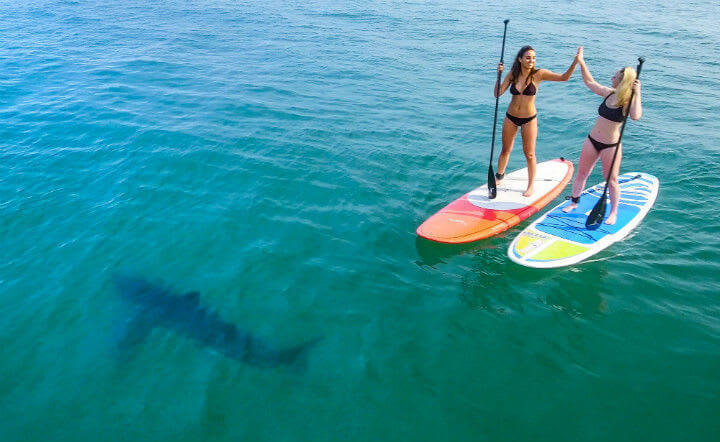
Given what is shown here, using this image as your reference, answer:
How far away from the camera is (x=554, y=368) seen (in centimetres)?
624

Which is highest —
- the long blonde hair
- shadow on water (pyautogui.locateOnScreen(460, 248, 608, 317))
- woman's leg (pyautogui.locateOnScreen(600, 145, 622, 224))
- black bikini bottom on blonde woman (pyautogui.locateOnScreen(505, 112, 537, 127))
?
the long blonde hair

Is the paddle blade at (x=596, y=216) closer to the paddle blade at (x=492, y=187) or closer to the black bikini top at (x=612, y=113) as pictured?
the black bikini top at (x=612, y=113)

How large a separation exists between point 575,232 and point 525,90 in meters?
2.76

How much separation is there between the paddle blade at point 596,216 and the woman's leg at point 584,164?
2.25 feet

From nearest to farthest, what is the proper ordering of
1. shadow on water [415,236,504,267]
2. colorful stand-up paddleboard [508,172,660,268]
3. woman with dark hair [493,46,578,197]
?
1. woman with dark hair [493,46,578,197]
2. colorful stand-up paddleboard [508,172,660,268]
3. shadow on water [415,236,504,267]

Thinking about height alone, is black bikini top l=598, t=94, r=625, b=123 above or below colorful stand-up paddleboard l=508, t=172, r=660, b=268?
above

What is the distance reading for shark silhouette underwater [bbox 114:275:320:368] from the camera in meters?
6.68

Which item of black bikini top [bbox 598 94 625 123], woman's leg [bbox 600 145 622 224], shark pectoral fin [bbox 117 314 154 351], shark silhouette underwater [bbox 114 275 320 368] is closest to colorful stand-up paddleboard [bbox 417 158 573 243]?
woman's leg [bbox 600 145 622 224]

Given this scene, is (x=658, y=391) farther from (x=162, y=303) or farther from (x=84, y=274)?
(x=84, y=274)

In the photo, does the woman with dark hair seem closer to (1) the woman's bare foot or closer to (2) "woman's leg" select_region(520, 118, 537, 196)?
(2) "woman's leg" select_region(520, 118, 537, 196)

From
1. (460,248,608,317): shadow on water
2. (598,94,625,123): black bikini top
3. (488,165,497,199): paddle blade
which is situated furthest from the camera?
(488,165,497,199): paddle blade

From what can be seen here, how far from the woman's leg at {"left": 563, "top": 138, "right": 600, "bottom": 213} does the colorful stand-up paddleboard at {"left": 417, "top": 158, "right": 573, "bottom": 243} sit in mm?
692

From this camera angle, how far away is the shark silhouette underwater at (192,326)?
6679 mm

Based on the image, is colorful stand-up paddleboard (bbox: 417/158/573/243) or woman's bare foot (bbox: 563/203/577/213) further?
woman's bare foot (bbox: 563/203/577/213)
